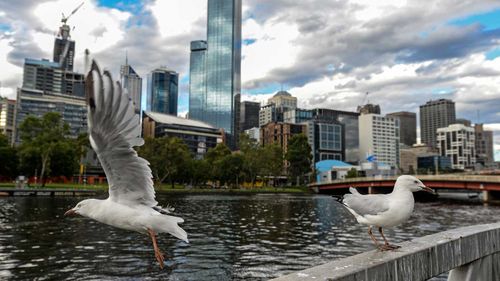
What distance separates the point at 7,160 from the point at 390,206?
104m

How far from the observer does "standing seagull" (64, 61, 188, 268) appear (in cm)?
529

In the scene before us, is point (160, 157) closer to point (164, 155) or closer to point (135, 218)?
point (164, 155)

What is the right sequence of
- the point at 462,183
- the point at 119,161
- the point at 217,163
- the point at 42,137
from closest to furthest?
the point at 119,161 < the point at 462,183 < the point at 42,137 < the point at 217,163

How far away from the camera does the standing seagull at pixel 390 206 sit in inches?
261

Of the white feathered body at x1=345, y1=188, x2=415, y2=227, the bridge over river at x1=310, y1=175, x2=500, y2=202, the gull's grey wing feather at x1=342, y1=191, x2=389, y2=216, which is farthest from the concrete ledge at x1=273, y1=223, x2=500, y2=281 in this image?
the bridge over river at x1=310, y1=175, x2=500, y2=202

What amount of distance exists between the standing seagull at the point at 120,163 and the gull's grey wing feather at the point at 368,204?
3059 millimetres

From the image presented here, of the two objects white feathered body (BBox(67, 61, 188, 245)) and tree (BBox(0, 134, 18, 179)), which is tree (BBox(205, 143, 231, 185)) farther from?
white feathered body (BBox(67, 61, 188, 245))

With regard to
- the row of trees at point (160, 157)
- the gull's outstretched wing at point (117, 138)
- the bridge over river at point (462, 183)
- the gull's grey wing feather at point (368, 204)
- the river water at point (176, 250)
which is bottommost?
the river water at point (176, 250)

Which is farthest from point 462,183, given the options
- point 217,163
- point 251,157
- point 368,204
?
point 368,204

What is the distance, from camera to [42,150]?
7969 cm

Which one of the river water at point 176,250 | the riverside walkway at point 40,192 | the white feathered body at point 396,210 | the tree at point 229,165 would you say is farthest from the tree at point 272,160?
the white feathered body at point 396,210

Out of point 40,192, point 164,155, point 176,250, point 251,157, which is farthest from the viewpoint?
point 251,157

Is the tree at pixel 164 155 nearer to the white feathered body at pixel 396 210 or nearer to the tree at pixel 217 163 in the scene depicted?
the tree at pixel 217 163

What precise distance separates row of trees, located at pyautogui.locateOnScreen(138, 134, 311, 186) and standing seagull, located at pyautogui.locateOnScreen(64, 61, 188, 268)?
92.3 metres
